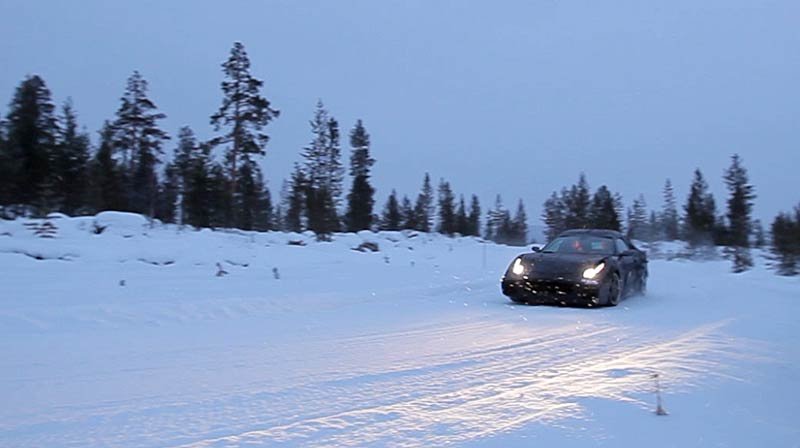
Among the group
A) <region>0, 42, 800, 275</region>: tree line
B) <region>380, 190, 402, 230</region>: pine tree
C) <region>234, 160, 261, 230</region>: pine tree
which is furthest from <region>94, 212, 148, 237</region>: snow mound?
<region>380, 190, 402, 230</region>: pine tree

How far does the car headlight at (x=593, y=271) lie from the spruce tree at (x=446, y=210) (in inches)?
2147

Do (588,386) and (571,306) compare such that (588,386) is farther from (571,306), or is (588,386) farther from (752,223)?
(752,223)

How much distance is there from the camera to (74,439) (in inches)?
143

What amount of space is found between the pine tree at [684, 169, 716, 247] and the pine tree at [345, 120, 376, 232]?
77.1ft

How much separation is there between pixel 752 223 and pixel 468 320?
47.7 metres

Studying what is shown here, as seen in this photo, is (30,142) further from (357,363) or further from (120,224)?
(357,363)

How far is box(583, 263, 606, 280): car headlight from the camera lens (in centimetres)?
1089

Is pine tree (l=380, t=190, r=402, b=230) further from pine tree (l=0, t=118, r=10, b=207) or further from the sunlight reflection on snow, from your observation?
the sunlight reflection on snow

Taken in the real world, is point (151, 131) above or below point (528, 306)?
above

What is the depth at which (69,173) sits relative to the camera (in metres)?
31.6

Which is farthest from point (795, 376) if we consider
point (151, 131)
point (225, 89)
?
point (151, 131)

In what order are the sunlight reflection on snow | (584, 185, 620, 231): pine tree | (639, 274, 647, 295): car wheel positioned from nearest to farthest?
1. the sunlight reflection on snow
2. (639, 274, 647, 295): car wheel
3. (584, 185, 620, 231): pine tree

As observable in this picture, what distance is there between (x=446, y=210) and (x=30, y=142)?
44453mm

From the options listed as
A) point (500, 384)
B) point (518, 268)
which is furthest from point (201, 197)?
point (500, 384)
